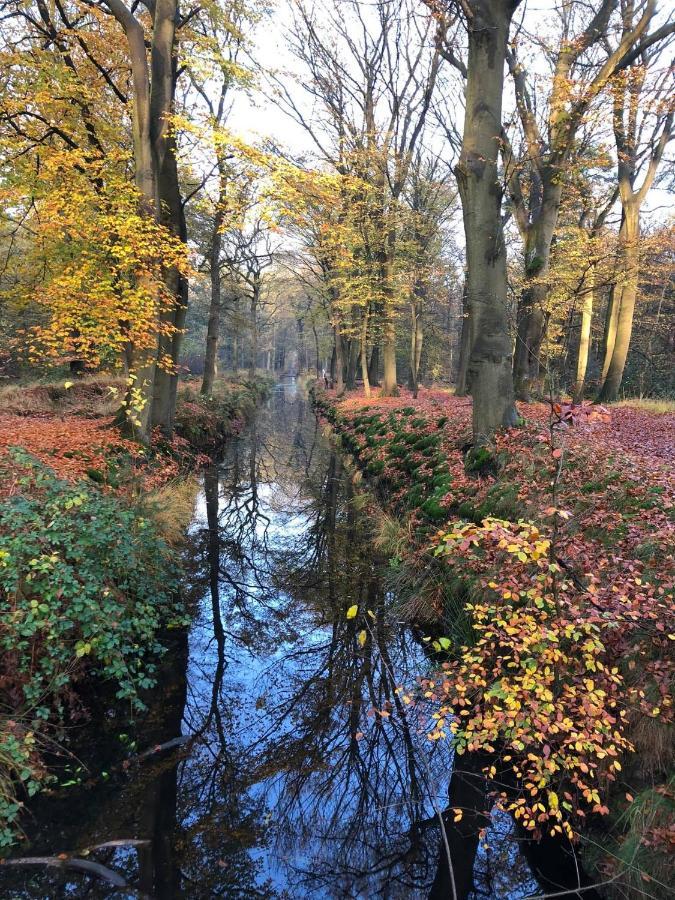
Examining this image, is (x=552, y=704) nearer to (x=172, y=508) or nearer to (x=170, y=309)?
(x=172, y=508)

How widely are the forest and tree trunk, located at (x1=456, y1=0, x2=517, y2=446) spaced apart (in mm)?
42

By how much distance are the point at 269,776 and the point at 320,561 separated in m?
4.25

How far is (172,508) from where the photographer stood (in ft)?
28.1

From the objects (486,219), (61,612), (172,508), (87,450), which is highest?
(486,219)

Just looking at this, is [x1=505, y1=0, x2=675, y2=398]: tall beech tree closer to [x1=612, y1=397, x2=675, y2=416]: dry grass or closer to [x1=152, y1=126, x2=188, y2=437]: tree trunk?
[x1=612, y1=397, x2=675, y2=416]: dry grass

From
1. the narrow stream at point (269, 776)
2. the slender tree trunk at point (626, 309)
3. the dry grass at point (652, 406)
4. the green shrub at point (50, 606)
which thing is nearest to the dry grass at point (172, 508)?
the narrow stream at point (269, 776)

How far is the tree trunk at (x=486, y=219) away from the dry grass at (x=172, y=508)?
5.19m

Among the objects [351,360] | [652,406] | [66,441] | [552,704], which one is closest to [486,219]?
[552,704]

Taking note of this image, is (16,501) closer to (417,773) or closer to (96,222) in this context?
(417,773)

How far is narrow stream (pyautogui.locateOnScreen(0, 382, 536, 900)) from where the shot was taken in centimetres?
327

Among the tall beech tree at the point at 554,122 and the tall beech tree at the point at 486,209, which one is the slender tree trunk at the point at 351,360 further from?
the tall beech tree at the point at 486,209

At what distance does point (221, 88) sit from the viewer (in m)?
17.1

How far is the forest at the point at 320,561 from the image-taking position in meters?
3.30

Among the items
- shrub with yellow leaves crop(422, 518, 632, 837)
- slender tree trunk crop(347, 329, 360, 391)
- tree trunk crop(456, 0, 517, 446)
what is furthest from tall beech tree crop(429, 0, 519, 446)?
slender tree trunk crop(347, 329, 360, 391)
